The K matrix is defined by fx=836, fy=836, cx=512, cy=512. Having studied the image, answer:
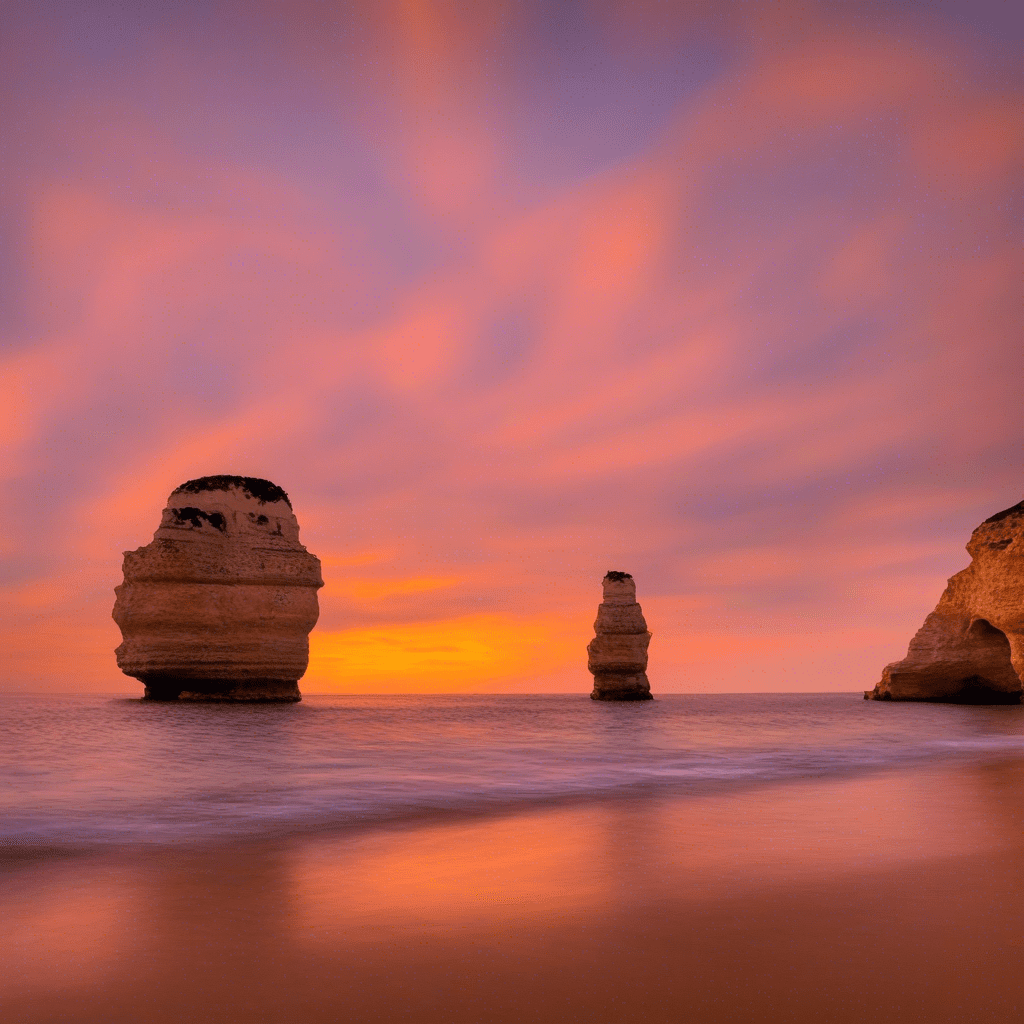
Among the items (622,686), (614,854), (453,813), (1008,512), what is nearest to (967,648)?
(1008,512)

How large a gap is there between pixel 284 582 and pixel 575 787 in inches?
1339

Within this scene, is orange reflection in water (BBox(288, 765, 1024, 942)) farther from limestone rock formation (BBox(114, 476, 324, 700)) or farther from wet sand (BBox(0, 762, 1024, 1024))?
limestone rock formation (BBox(114, 476, 324, 700))

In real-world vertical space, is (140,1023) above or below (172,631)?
below

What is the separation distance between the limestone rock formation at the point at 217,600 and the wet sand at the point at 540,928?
36.8 metres

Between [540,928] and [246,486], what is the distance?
43.0m

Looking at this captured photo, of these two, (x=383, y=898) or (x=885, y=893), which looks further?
(x=383, y=898)

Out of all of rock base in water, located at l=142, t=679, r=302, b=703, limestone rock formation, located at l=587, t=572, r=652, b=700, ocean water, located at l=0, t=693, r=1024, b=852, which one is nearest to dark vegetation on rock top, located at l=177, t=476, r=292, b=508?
rock base in water, located at l=142, t=679, r=302, b=703

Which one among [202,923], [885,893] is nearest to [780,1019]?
[885,893]

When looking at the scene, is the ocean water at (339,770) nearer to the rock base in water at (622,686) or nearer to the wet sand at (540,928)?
the wet sand at (540,928)

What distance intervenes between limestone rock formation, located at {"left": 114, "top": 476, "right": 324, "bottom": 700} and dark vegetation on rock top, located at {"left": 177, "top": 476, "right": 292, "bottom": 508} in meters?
0.05

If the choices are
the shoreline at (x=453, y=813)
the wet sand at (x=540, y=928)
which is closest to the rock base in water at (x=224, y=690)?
the shoreline at (x=453, y=813)

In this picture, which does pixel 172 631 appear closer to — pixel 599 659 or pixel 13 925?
pixel 599 659

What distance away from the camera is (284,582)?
4288cm

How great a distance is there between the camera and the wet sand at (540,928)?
2.81 m
